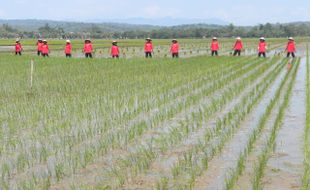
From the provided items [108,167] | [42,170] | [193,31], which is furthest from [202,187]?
[193,31]

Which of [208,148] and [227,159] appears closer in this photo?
[227,159]

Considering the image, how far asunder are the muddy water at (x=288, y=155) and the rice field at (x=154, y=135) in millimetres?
10

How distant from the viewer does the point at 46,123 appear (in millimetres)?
7438

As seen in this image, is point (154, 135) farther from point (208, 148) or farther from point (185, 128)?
point (208, 148)

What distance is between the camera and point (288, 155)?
5.61 m

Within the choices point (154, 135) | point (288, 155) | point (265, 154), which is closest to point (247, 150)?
point (265, 154)

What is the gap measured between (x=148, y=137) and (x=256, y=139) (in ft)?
4.46

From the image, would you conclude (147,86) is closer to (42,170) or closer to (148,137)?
(148,137)

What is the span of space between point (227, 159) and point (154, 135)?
1517 mm

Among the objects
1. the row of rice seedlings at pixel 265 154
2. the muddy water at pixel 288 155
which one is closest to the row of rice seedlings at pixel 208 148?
the row of rice seedlings at pixel 265 154

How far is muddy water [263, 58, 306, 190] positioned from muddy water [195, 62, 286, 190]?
0.39 meters

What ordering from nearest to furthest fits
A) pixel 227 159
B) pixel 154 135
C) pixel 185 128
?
pixel 227 159 < pixel 154 135 < pixel 185 128

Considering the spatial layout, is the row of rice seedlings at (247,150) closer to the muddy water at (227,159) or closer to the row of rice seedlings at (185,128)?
the muddy water at (227,159)

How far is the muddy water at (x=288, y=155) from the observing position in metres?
4.66
